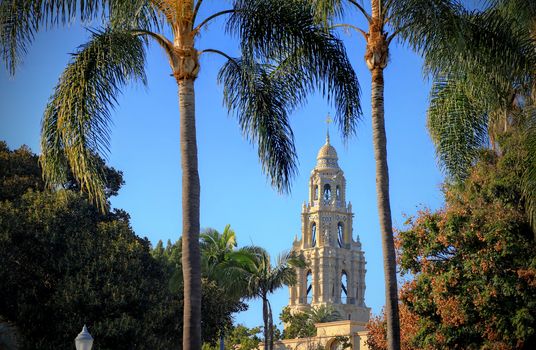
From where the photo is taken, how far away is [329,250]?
11556 cm

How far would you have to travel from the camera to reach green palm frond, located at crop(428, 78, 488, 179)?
22547 millimetres

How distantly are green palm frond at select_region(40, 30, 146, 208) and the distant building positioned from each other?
306ft

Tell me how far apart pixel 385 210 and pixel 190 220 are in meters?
4.08

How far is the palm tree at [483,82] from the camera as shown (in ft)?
58.0

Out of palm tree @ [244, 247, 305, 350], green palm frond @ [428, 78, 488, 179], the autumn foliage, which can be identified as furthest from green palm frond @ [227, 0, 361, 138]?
palm tree @ [244, 247, 305, 350]

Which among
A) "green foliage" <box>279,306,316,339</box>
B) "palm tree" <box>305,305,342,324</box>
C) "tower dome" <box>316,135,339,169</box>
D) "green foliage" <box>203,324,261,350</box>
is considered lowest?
"green foliage" <box>203,324,261,350</box>

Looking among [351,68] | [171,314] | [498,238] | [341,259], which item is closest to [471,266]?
[498,238]

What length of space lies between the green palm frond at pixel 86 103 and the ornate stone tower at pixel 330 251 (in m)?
94.3

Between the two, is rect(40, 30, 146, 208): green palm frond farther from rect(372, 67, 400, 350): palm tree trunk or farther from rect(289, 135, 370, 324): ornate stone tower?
rect(289, 135, 370, 324): ornate stone tower

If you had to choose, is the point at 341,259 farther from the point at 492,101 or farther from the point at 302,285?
the point at 492,101

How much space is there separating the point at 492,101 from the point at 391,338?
6318mm

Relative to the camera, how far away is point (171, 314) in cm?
3712

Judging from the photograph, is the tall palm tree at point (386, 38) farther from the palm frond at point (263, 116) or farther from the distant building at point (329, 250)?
the distant building at point (329, 250)

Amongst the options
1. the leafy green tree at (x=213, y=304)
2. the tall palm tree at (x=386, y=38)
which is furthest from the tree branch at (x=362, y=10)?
the leafy green tree at (x=213, y=304)
